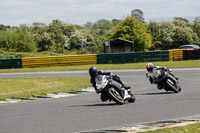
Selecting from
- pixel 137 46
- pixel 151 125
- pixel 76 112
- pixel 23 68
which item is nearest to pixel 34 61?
pixel 23 68

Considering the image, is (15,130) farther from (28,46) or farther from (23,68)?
(28,46)

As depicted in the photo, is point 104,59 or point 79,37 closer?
point 104,59

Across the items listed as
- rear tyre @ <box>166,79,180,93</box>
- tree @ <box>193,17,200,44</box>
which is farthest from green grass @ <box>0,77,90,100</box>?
tree @ <box>193,17,200,44</box>

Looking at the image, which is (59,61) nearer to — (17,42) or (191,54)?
(191,54)

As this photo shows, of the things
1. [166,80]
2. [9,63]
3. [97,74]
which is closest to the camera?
[97,74]

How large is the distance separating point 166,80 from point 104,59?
24.8 metres

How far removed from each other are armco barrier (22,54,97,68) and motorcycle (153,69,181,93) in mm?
25035

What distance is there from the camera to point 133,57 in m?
39.2

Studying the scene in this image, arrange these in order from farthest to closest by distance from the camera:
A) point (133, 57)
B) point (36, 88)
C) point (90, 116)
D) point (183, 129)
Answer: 1. point (133, 57)
2. point (36, 88)
3. point (90, 116)
4. point (183, 129)

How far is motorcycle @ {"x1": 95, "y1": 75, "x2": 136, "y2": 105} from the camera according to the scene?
458 inches

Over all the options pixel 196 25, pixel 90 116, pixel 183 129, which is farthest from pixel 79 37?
pixel 183 129

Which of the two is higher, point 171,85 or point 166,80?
point 166,80

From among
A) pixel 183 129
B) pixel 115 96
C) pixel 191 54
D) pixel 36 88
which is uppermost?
pixel 191 54

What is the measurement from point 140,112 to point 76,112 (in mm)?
1795
